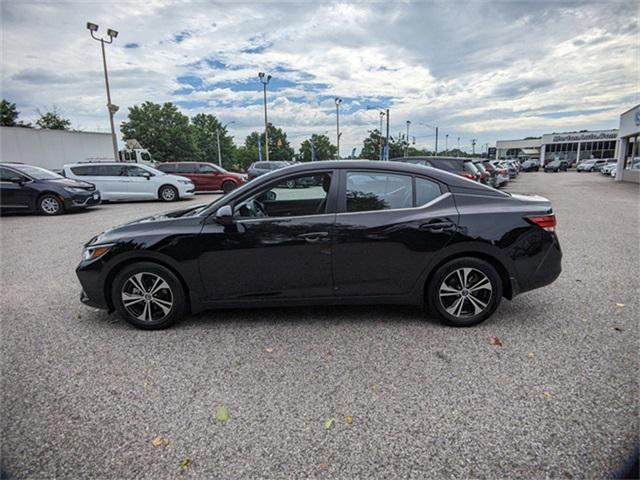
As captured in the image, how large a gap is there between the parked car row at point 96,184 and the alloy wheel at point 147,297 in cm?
977

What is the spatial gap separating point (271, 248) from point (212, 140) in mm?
95925

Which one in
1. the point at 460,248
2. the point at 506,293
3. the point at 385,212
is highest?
the point at 385,212

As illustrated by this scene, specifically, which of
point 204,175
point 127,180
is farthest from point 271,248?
point 204,175

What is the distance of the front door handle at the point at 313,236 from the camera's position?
3.47m

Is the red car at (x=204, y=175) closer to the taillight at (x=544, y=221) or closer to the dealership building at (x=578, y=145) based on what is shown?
the taillight at (x=544, y=221)

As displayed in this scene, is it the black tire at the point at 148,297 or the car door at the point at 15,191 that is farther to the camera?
the car door at the point at 15,191

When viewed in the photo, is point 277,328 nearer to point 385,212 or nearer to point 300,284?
point 300,284

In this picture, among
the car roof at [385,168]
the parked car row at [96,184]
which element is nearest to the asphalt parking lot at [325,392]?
the car roof at [385,168]

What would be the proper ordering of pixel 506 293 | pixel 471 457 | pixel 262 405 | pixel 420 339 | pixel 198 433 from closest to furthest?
1. pixel 471 457
2. pixel 198 433
3. pixel 262 405
4. pixel 420 339
5. pixel 506 293

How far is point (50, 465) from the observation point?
2.09 meters

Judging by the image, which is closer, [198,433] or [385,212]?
[198,433]

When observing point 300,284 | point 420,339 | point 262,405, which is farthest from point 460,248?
point 262,405

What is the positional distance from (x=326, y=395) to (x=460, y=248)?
5.85 feet

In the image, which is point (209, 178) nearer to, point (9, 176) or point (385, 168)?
point (9, 176)
